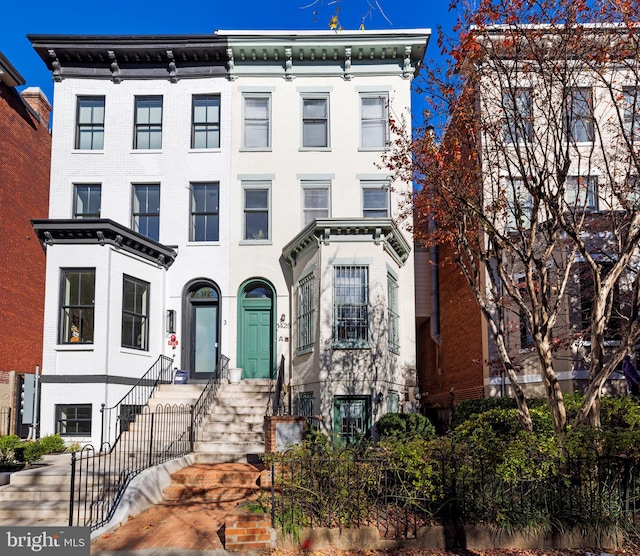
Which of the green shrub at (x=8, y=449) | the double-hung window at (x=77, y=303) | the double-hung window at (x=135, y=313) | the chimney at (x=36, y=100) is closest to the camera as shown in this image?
the green shrub at (x=8, y=449)

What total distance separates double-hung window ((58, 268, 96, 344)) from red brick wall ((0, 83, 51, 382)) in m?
2.56

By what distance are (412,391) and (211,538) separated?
10.1 metres

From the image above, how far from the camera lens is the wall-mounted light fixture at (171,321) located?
17.4 meters

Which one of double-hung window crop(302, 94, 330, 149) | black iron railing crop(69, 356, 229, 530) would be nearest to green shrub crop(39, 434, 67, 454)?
black iron railing crop(69, 356, 229, 530)

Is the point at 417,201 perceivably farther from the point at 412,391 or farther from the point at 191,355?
the point at 191,355

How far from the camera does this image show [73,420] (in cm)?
1501

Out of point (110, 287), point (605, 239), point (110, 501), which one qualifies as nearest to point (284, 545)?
point (110, 501)

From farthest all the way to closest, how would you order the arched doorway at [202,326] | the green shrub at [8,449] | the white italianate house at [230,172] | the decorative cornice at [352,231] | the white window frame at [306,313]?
the arched doorway at [202,326]
the white italianate house at [230,172]
the white window frame at [306,313]
the decorative cornice at [352,231]
the green shrub at [8,449]

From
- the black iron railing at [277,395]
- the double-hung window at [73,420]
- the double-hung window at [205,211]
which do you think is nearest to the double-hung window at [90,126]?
the double-hung window at [205,211]

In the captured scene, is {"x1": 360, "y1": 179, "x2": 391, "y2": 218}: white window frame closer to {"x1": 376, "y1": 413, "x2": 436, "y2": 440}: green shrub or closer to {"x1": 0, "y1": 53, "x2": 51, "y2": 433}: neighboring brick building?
{"x1": 376, "y1": 413, "x2": 436, "y2": 440}: green shrub

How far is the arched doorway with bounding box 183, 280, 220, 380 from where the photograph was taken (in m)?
17.8

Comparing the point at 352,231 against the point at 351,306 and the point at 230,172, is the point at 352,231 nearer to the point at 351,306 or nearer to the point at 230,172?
the point at 351,306

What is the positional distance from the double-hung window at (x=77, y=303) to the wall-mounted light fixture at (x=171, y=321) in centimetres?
242

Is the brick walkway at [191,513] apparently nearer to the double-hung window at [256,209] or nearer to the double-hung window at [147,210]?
the double-hung window at [256,209]
